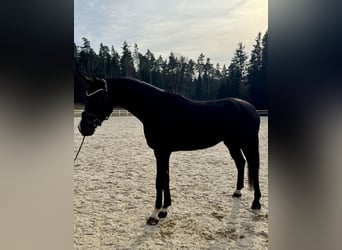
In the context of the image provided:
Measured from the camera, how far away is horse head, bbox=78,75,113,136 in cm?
118

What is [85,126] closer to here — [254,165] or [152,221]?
[152,221]

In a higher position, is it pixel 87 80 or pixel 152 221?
pixel 87 80

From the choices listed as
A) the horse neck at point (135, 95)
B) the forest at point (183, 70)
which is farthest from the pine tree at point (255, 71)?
the horse neck at point (135, 95)

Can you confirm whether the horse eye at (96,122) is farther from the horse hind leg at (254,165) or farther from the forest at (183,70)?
the horse hind leg at (254,165)

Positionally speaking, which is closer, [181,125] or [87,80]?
[87,80]

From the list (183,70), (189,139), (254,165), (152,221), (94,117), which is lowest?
(152,221)

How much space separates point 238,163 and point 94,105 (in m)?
0.76

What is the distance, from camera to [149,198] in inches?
50.9

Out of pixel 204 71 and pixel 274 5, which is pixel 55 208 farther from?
pixel 274 5

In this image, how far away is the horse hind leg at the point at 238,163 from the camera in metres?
1.24

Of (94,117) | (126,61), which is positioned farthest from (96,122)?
(126,61)

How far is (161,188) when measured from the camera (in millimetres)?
1257

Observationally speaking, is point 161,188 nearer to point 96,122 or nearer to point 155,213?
point 155,213

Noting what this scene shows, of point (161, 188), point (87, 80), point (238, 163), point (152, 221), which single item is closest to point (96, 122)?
point (87, 80)
